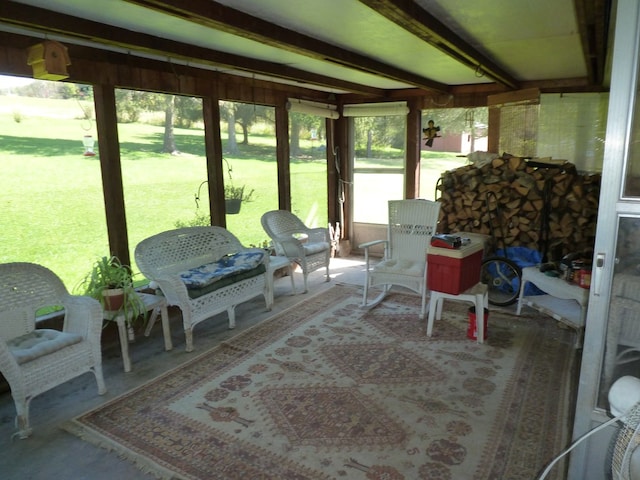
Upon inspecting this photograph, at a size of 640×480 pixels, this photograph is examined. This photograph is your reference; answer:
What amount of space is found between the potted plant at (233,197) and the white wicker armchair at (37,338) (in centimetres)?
204

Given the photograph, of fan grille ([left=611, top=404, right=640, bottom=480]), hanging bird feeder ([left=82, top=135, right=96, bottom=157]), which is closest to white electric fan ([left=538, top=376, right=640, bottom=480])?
fan grille ([left=611, top=404, right=640, bottom=480])

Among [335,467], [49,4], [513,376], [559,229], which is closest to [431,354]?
[513,376]

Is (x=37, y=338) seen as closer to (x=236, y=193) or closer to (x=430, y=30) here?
(x=236, y=193)

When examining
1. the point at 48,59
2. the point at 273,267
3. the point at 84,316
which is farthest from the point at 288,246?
the point at 48,59

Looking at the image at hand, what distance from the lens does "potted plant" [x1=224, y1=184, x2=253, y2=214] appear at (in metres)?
4.61

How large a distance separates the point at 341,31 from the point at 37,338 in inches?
104

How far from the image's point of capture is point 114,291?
291 cm

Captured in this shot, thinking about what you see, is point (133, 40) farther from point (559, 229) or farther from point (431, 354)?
point (559, 229)

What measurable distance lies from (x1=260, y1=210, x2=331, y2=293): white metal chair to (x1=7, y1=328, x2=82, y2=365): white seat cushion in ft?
7.53

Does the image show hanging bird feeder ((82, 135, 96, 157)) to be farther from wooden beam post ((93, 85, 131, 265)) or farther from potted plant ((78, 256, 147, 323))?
potted plant ((78, 256, 147, 323))

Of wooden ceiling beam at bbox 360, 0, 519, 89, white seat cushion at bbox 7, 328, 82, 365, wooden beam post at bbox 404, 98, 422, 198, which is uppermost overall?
wooden ceiling beam at bbox 360, 0, 519, 89

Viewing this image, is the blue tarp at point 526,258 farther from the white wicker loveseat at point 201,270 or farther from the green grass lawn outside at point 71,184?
the green grass lawn outside at point 71,184

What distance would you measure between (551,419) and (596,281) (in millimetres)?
1123

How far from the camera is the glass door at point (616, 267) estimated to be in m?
1.54
